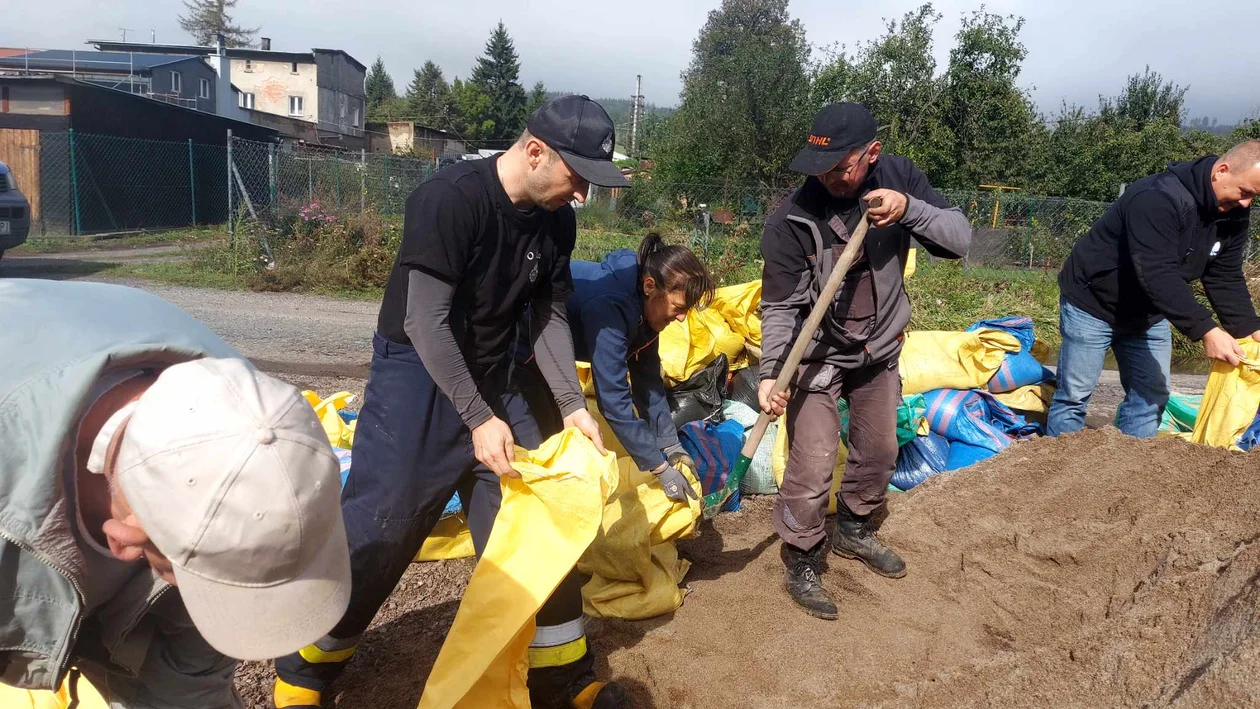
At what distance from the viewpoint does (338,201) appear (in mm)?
12070

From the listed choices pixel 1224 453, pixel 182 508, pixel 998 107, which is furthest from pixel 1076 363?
pixel 998 107

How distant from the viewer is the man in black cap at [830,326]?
3.04 meters

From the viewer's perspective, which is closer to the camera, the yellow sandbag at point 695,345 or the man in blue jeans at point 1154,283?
the man in blue jeans at point 1154,283

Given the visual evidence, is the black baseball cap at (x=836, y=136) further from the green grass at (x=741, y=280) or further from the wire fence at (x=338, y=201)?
the wire fence at (x=338, y=201)

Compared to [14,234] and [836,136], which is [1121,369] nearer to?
[836,136]

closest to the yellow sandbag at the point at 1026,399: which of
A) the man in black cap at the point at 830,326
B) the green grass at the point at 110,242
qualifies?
the man in black cap at the point at 830,326

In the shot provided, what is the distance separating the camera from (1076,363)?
4090mm

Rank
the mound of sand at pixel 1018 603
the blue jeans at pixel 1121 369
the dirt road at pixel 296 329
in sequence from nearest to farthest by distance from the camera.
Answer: the mound of sand at pixel 1018 603 → the blue jeans at pixel 1121 369 → the dirt road at pixel 296 329

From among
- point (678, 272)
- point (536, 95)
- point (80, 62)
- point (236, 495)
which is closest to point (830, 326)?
point (678, 272)

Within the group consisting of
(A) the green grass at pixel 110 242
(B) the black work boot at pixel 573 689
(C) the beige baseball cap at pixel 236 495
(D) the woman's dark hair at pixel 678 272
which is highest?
(D) the woman's dark hair at pixel 678 272

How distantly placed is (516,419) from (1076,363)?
298cm

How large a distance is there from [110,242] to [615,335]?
47.8 ft

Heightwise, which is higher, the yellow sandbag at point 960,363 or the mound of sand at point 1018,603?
the yellow sandbag at point 960,363

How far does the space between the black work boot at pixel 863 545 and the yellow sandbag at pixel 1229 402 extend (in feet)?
5.48
